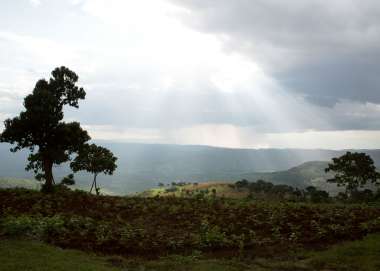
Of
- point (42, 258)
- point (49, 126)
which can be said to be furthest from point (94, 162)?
point (42, 258)

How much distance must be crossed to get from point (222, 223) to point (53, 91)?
24.7m

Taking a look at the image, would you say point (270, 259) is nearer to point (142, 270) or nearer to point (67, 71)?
point (142, 270)

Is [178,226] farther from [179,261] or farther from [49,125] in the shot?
[49,125]

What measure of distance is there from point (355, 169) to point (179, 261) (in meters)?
65.4

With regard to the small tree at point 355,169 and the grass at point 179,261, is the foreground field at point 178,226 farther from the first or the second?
the small tree at point 355,169

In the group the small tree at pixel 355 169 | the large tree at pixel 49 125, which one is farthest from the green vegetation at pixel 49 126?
the small tree at pixel 355 169

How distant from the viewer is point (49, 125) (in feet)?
125

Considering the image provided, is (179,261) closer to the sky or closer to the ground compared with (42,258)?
closer to the ground

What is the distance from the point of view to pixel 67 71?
40.1 metres

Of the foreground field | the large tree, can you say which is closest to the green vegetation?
the large tree

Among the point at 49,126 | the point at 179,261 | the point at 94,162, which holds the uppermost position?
the point at 49,126

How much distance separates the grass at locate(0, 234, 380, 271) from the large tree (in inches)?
873

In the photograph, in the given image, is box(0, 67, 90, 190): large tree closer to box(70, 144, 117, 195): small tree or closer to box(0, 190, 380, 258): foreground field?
box(0, 190, 380, 258): foreground field

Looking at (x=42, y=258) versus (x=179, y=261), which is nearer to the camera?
(x=42, y=258)
